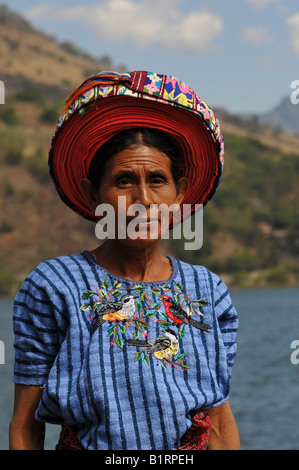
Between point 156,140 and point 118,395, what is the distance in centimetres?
58

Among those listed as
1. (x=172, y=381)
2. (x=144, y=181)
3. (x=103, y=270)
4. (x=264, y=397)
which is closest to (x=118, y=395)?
(x=172, y=381)

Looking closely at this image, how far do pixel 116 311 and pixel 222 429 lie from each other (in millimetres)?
405

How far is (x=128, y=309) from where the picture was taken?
70.1 inches

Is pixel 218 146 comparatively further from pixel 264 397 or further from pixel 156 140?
pixel 264 397

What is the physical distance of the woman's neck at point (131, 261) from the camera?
73.2 inches

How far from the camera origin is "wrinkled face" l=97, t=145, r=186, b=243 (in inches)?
69.9

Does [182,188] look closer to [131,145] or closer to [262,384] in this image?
[131,145]

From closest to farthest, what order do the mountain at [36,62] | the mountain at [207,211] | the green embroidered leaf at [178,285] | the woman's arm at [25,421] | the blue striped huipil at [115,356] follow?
the blue striped huipil at [115,356] < the woman's arm at [25,421] < the green embroidered leaf at [178,285] < the mountain at [207,211] < the mountain at [36,62]

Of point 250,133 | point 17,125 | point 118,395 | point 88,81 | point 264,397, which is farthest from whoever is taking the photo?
point 250,133

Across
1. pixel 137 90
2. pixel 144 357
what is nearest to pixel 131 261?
pixel 144 357

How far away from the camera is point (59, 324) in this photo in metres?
1.75

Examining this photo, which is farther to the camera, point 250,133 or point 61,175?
point 250,133

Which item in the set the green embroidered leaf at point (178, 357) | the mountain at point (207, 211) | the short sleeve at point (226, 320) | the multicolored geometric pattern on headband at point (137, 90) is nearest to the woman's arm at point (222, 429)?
the short sleeve at point (226, 320)

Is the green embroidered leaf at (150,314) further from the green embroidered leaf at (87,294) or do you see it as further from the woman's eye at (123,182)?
the woman's eye at (123,182)
